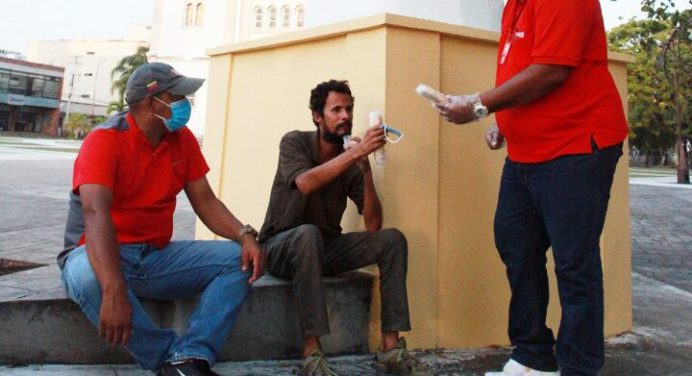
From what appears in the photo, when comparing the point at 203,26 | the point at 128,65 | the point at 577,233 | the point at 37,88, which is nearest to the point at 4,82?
the point at 37,88

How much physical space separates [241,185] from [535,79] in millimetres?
2281

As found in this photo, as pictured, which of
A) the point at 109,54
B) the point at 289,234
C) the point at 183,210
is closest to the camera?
the point at 289,234

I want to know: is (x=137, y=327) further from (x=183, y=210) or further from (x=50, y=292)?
(x=183, y=210)

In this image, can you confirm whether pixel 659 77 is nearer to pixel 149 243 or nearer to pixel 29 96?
pixel 149 243

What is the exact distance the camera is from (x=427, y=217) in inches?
130

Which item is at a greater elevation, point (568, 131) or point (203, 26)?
point (203, 26)

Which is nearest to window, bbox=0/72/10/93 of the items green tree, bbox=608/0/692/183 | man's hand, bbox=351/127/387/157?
green tree, bbox=608/0/692/183

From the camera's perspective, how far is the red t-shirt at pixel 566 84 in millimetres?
2328

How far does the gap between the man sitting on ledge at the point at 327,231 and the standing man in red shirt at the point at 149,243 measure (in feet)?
0.71

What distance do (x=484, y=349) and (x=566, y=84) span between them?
1.62 m

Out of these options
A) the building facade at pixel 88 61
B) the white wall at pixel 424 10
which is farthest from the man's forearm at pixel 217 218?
the building facade at pixel 88 61

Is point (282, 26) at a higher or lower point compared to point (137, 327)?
higher

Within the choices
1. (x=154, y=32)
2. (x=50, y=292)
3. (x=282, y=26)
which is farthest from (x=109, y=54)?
(x=50, y=292)

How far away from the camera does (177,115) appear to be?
2684 millimetres
